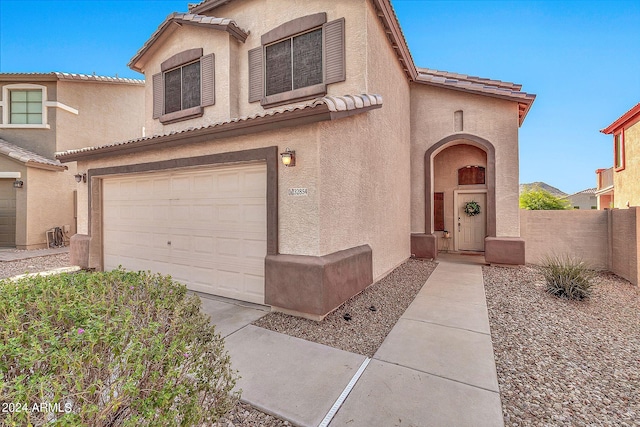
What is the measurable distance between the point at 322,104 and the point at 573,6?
14.4 meters

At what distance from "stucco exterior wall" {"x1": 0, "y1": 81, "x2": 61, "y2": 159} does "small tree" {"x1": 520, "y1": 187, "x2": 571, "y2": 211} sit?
79.8 feet

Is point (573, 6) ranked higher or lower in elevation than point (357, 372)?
higher

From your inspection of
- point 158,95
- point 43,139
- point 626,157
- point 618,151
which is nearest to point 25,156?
point 43,139

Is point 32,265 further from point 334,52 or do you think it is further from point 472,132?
point 472,132

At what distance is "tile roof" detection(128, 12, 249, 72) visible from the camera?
7.16 metres

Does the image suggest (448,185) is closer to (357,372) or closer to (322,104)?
(322,104)

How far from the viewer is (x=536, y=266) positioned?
343 inches

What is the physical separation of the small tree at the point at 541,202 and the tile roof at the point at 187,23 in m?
15.9

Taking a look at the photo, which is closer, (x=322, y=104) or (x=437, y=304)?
(x=322, y=104)

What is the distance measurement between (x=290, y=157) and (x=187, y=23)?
21.8ft

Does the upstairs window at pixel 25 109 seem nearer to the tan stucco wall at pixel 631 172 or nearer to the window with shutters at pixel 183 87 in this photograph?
the window with shutters at pixel 183 87

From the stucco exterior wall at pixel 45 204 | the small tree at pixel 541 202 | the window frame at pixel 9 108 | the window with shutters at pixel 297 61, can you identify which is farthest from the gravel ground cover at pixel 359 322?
the window frame at pixel 9 108

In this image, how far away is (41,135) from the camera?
41.9 ft

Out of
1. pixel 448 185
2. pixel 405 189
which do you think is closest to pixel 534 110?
pixel 448 185
